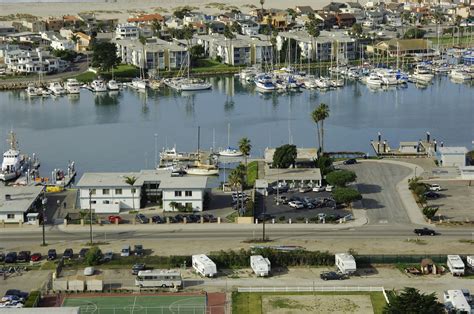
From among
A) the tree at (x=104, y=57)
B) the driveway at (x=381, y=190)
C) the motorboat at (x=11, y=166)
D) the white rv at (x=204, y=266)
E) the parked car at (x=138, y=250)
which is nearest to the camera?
the white rv at (x=204, y=266)

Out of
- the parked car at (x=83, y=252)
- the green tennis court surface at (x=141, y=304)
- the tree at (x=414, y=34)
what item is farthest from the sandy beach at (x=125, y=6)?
the green tennis court surface at (x=141, y=304)

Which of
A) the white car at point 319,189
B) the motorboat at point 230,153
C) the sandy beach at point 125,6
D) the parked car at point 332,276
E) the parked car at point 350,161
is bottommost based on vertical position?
the parked car at point 332,276

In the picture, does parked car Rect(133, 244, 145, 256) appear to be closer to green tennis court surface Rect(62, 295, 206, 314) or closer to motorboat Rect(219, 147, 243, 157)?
green tennis court surface Rect(62, 295, 206, 314)

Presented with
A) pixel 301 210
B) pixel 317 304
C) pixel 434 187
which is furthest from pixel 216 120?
pixel 317 304

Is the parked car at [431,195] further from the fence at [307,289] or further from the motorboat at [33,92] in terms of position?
the motorboat at [33,92]

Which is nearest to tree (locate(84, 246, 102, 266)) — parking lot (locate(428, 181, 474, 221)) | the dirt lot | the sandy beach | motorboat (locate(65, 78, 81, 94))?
the dirt lot

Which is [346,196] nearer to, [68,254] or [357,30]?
[68,254]
